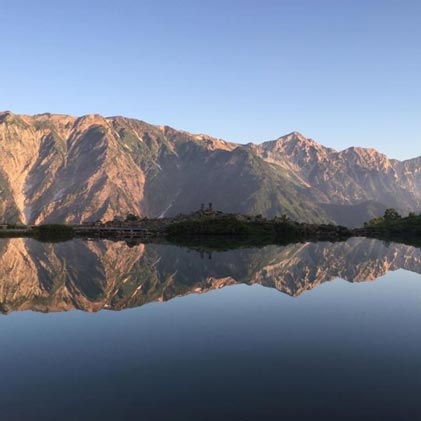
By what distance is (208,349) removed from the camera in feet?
130

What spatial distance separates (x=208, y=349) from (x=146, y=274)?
56856 mm

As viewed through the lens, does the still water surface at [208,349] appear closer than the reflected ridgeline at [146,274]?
Yes

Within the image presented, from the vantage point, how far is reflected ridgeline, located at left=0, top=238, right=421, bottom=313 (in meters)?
68.3

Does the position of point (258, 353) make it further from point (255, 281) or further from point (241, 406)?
point (255, 281)

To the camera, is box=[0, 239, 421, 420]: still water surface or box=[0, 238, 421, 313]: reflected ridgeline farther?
box=[0, 238, 421, 313]: reflected ridgeline

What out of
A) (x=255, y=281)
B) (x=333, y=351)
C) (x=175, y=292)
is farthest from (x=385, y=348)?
(x=255, y=281)

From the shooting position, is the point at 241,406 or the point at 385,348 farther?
the point at 385,348

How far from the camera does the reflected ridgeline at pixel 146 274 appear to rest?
6831 centimetres

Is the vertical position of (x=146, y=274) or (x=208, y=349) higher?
(x=146, y=274)

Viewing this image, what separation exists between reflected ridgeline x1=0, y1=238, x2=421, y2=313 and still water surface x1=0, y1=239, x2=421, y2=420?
2.16 feet

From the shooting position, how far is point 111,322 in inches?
2052

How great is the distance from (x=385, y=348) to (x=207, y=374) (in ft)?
61.1

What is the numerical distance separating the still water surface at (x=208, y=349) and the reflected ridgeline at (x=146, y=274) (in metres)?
0.66

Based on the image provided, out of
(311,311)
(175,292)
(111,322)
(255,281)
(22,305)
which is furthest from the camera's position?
(255,281)
